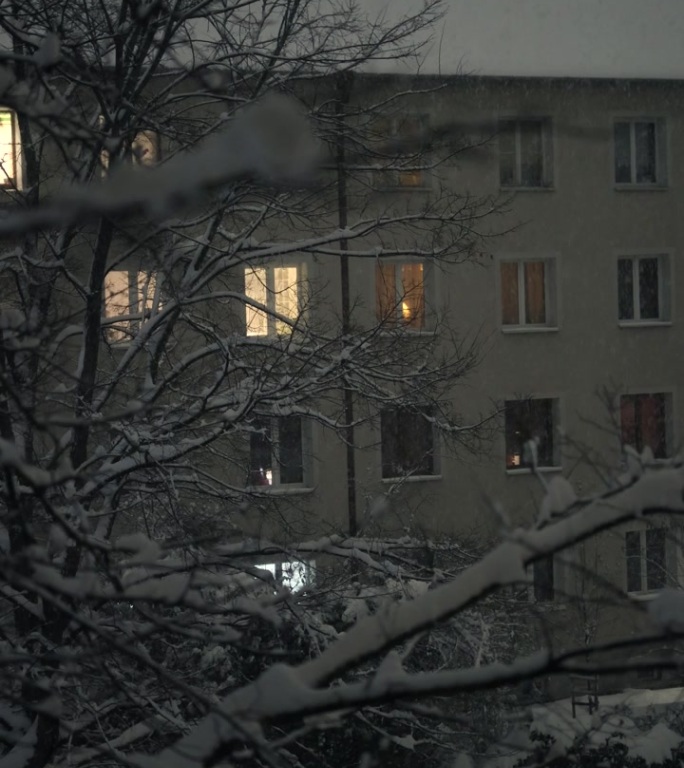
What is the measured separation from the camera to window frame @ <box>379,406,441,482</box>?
755cm

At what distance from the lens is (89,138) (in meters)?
2.73

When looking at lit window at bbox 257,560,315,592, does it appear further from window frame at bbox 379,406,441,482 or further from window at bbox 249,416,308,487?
window frame at bbox 379,406,441,482

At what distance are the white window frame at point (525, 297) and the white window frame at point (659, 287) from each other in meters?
1.10

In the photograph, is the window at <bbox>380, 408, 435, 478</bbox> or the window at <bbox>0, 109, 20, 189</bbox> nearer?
the window at <bbox>0, 109, 20, 189</bbox>

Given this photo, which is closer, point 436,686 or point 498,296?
point 436,686

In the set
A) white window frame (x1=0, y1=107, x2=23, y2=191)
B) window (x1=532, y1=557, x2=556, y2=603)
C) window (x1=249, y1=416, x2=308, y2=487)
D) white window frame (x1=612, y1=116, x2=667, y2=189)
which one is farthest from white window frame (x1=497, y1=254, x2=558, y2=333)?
window (x1=532, y1=557, x2=556, y2=603)

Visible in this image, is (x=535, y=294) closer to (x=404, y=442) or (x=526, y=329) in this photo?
(x=526, y=329)

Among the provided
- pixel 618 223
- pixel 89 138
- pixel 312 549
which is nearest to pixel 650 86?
pixel 618 223

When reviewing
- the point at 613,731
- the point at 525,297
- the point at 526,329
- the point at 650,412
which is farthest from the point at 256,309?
the point at 650,412

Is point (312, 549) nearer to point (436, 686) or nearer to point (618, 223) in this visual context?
point (436, 686)

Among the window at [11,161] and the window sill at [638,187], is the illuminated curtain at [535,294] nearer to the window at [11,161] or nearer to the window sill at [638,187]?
the window sill at [638,187]

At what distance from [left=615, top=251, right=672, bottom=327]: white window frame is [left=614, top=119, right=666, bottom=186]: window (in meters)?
1.14

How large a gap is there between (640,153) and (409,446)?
24.0ft

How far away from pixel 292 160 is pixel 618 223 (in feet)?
49.4
